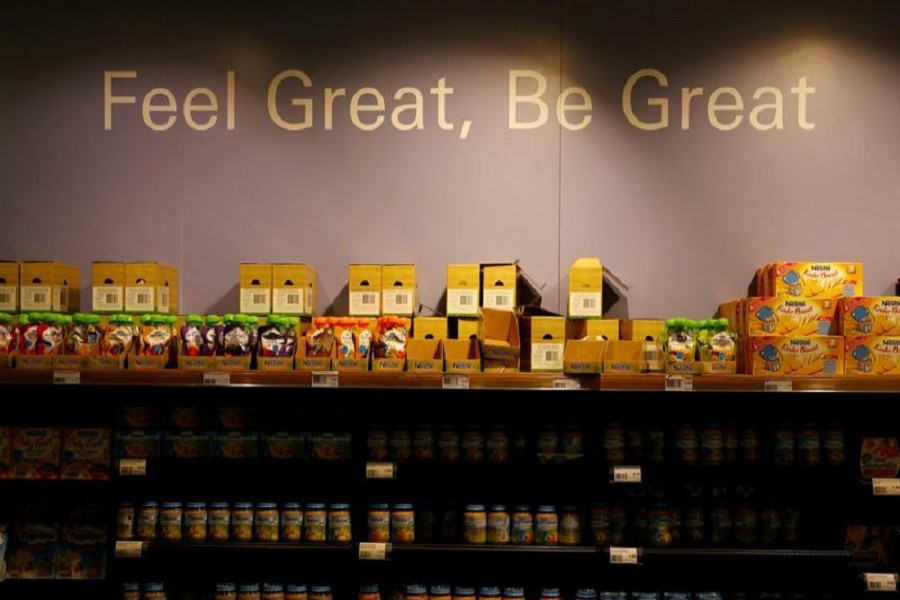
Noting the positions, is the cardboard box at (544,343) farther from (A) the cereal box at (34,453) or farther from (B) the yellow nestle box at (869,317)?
(A) the cereal box at (34,453)

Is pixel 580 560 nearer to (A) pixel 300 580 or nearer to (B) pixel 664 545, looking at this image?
(B) pixel 664 545

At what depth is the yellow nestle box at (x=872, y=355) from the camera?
3.38 m

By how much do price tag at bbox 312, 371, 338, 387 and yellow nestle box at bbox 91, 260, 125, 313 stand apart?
0.96 meters

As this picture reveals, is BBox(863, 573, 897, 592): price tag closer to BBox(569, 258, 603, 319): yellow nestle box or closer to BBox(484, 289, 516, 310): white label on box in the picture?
BBox(569, 258, 603, 319): yellow nestle box

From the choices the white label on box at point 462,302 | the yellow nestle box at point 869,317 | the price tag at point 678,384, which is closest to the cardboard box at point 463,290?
the white label on box at point 462,302

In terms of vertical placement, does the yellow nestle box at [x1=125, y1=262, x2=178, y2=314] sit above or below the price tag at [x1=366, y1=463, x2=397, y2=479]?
above

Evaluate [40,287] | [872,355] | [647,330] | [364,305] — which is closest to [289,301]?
[364,305]

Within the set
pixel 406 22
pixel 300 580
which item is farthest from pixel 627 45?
pixel 300 580

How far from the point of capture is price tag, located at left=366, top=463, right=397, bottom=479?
3475 millimetres

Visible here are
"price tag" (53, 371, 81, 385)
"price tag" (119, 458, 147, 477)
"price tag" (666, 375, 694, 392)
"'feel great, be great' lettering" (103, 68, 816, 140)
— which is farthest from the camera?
"'feel great, be great' lettering" (103, 68, 816, 140)

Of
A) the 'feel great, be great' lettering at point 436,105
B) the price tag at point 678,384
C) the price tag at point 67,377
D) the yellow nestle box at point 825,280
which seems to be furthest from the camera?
the 'feel great, be great' lettering at point 436,105

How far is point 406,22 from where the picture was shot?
13.4 feet

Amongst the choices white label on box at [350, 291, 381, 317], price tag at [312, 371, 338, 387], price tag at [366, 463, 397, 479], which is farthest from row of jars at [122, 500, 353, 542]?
white label on box at [350, 291, 381, 317]

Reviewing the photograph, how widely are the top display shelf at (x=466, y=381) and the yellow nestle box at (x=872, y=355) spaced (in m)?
0.07
